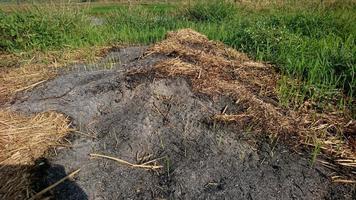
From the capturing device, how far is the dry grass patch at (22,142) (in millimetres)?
2170

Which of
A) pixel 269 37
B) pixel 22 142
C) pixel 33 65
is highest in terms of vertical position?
pixel 269 37

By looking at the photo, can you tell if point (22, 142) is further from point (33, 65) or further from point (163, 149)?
point (33, 65)

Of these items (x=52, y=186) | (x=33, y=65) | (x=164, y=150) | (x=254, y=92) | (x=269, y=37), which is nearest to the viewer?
(x=52, y=186)

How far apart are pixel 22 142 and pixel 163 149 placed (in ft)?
3.42

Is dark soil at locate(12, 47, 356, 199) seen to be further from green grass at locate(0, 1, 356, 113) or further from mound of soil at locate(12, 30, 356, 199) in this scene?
green grass at locate(0, 1, 356, 113)

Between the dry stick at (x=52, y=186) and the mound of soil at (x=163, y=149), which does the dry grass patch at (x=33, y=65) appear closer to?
the mound of soil at (x=163, y=149)

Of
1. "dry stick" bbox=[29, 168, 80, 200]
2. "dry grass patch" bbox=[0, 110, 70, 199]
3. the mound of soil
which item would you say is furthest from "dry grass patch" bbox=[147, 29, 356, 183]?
"dry stick" bbox=[29, 168, 80, 200]

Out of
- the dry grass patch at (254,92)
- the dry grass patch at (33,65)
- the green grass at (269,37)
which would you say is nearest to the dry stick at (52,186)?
the dry grass patch at (254,92)

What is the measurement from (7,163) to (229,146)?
59.4 inches

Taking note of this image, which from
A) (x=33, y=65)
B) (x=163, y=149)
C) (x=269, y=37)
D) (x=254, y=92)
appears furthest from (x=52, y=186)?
(x=269, y=37)

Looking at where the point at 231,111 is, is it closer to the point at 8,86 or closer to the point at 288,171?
the point at 288,171

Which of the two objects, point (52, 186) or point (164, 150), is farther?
point (164, 150)

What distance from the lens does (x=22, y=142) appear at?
8.57ft

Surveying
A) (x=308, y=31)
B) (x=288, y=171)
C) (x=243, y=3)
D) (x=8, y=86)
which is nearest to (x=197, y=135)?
(x=288, y=171)
